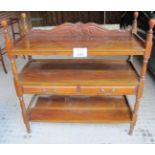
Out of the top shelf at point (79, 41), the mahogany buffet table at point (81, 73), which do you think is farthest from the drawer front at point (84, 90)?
the top shelf at point (79, 41)

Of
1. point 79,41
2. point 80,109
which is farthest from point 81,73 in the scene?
point 80,109

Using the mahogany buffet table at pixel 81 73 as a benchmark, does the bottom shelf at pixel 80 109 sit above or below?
below

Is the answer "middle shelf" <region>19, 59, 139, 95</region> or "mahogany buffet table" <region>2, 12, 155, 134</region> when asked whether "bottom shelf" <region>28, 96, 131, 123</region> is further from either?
"middle shelf" <region>19, 59, 139, 95</region>

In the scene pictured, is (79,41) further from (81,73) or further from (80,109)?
(80,109)

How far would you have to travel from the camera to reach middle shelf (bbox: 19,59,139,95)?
1449 millimetres

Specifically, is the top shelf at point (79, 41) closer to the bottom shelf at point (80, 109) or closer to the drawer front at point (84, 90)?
the drawer front at point (84, 90)

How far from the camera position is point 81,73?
1612mm

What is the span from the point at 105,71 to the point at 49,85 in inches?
21.2

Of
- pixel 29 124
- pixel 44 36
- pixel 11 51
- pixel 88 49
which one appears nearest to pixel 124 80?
pixel 88 49

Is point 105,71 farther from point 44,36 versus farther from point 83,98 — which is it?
point 44,36

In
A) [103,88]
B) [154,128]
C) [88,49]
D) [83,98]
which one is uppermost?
[88,49]

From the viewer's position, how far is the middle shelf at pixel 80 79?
145 centimetres

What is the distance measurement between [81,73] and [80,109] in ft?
1.43

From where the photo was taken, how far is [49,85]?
1460 mm
